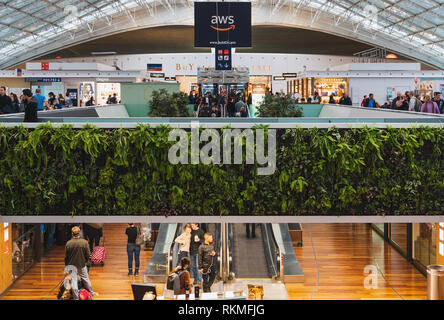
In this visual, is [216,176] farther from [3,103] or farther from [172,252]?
[3,103]

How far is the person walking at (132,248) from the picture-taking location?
7.13 metres

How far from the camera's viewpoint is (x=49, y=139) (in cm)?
627

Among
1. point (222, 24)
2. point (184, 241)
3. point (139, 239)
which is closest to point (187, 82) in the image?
point (222, 24)

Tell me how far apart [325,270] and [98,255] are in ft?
12.0

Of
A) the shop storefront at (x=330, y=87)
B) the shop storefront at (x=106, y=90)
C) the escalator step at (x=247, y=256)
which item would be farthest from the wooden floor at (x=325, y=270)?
the shop storefront at (x=330, y=87)

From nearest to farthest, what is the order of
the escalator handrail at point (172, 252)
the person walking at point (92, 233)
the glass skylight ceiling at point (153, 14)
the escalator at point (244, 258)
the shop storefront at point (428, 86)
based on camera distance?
the person walking at point (92, 233) < the escalator handrail at point (172, 252) < the escalator at point (244, 258) < the shop storefront at point (428, 86) < the glass skylight ceiling at point (153, 14)

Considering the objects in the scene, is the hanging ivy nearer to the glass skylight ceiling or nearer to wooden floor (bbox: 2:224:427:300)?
wooden floor (bbox: 2:224:427:300)

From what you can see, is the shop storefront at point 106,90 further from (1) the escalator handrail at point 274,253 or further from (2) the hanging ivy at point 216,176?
(2) the hanging ivy at point 216,176

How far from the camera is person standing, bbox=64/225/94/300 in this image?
22.7 ft

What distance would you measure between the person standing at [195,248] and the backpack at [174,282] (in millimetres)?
312

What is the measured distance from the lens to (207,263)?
809cm

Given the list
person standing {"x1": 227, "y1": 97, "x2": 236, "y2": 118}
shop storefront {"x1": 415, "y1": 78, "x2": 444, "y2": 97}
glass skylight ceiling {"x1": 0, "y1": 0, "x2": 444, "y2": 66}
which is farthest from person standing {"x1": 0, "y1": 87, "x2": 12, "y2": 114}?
shop storefront {"x1": 415, "y1": 78, "x2": 444, "y2": 97}

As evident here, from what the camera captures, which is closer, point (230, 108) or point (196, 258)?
point (196, 258)
